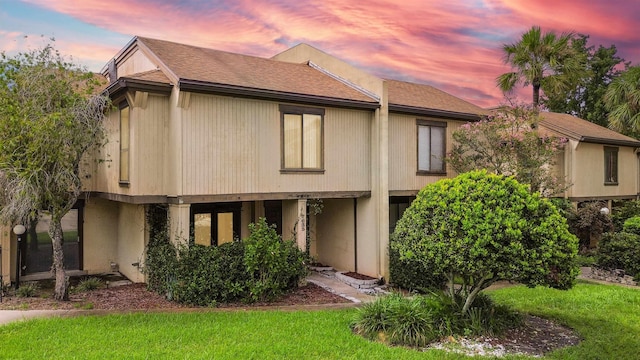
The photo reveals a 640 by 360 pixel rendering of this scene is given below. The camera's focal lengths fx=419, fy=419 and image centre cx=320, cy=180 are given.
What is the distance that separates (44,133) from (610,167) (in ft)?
76.3

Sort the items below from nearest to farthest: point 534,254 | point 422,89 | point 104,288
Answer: point 534,254 → point 104,288 → point 422,89

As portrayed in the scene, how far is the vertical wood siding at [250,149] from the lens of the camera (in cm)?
1038

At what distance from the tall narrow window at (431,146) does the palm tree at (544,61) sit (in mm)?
4915

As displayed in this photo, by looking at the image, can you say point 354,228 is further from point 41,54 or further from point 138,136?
point 41,54

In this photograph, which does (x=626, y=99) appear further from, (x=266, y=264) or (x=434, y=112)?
(x=266, y=264)

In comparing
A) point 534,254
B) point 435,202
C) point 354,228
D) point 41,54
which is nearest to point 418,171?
point 354,228

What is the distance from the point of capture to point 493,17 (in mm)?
15375

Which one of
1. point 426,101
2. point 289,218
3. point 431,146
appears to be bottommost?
point 289,218

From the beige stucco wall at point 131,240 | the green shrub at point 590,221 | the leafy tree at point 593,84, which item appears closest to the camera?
the beige stucco wall at point 131,240

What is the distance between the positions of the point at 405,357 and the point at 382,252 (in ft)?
21.3

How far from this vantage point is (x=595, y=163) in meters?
19.7

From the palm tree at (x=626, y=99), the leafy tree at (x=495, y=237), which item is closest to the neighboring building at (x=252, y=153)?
the leafy tree at (x=495, y=237)

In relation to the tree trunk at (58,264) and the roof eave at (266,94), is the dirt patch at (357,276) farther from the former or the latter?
the tree trunk at (58,264)

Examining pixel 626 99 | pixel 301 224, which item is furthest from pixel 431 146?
pixel 626 99
